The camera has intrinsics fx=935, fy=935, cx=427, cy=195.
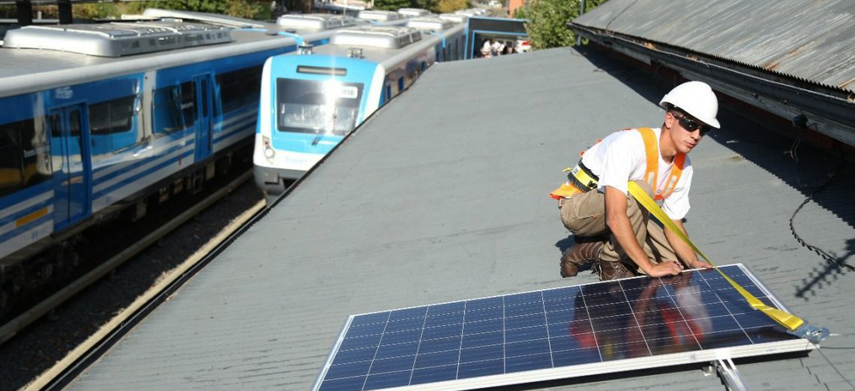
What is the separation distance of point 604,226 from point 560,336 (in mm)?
1064

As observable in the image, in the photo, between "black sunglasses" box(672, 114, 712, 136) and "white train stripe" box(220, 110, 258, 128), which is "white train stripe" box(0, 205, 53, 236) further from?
"black sunglasses" box(672, 114, 712, 136)

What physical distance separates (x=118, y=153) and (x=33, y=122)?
2.40 meters

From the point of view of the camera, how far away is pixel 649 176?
4.56 meters

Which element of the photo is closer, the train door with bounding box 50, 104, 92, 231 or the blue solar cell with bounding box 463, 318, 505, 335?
the blue solar cell with bounding box 463, 318, 505, 335

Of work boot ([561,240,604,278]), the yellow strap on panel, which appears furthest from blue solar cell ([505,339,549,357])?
work boot ([561,240,604,278])

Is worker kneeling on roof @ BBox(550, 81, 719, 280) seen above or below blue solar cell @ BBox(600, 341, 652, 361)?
above

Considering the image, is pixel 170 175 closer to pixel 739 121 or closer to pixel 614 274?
pixel 739 121

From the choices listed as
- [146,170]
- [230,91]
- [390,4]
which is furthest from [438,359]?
[390,4]

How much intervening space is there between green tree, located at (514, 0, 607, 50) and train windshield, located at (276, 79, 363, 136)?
9.37 metres

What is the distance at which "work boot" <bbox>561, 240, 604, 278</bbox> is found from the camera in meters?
4.80

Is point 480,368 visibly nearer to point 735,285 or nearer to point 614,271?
point 735,285

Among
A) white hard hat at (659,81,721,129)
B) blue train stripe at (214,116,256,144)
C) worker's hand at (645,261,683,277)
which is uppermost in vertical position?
white hard hat at (659,81,721,129)

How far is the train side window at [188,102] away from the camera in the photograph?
49.6 ft

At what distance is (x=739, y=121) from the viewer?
802cm
